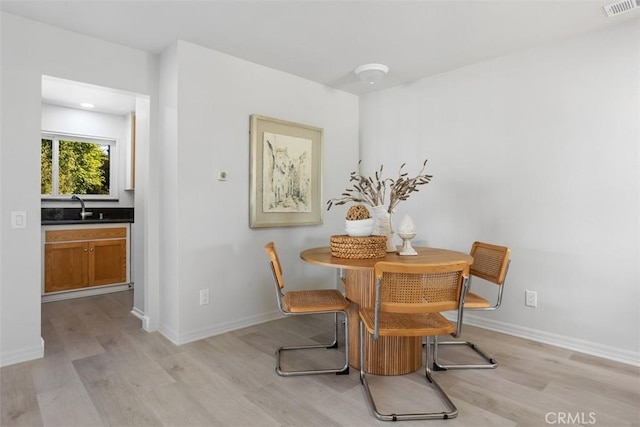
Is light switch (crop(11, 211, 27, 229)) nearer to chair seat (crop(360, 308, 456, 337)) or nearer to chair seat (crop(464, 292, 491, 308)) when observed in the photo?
chair seat (crop(360, 308, 456, 337))

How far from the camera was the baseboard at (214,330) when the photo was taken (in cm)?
278

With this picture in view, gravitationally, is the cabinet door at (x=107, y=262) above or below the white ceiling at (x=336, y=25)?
below

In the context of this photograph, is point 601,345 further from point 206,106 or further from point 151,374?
point 206,106

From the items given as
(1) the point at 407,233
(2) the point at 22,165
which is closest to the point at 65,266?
(2) the point at 22,165

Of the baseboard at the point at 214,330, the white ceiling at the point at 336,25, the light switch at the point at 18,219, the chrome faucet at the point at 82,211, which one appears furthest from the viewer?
the chrome faucet at the point at 82,211

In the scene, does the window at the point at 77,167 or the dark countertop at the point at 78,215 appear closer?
the dark countertop at the point at 78,215

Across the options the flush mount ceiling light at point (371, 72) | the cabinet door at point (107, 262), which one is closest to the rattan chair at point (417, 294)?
the flush mount ceiling light at point (371, 72)

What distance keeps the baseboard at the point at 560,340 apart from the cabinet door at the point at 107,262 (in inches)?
157

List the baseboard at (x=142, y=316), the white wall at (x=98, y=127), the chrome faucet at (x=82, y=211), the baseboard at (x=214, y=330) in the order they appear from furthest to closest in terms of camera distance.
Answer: the chrome faucet at (x=82, y=211) < the white wall at (x=98, y=127) < the baseboard at (x=142, y=316) < the baseboard at (x=214, y=330)

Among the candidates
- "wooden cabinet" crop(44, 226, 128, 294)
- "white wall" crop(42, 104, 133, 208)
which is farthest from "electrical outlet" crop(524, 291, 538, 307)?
"white wall" crop(42, 104, 133, 208)

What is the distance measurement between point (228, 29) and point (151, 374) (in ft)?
8.04

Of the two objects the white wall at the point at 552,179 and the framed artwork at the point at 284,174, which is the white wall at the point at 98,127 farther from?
the white wall at the point at 552,179

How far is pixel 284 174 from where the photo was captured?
3.47 metres

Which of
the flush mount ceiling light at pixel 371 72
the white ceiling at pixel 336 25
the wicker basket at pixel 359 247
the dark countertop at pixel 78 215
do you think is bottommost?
the wicker basket at pixel 359 247
